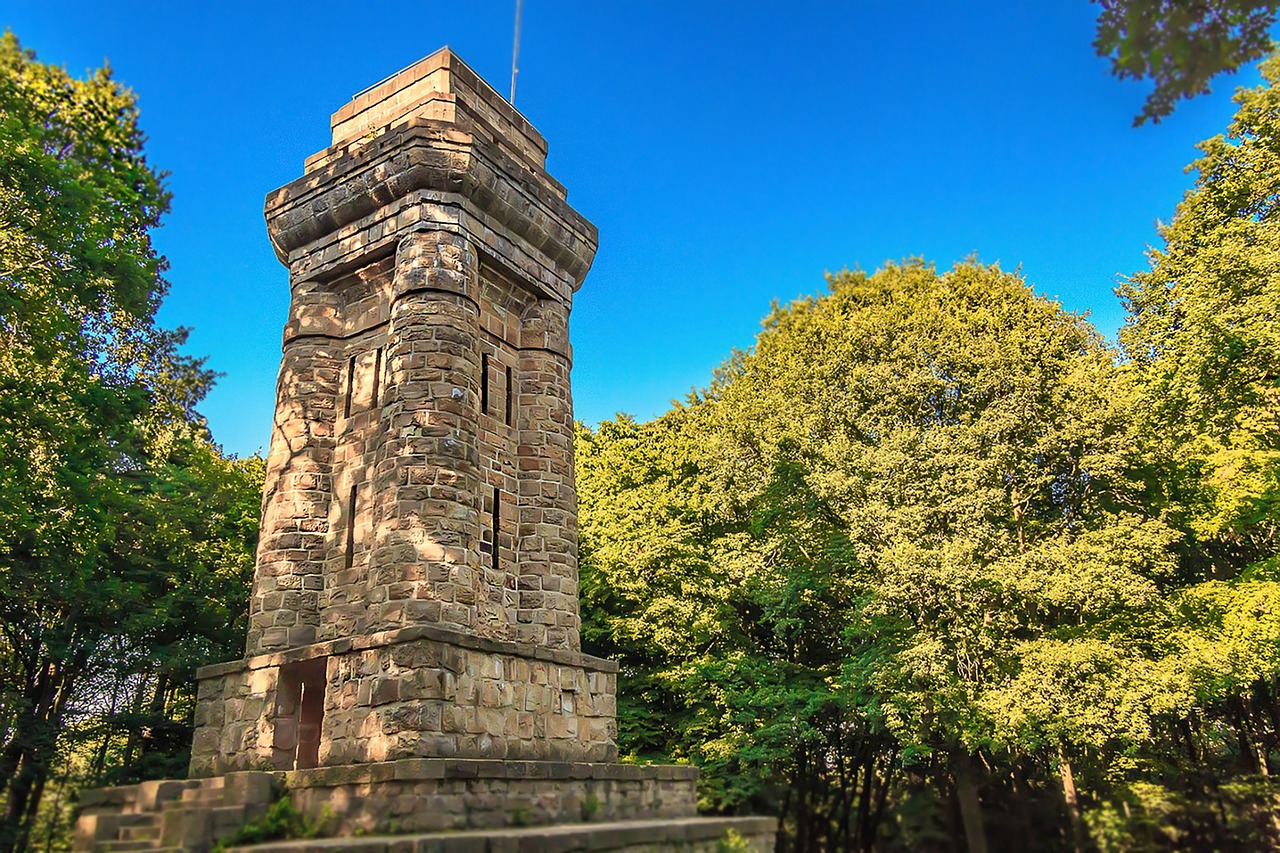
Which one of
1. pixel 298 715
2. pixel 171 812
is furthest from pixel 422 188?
pixel 171 812

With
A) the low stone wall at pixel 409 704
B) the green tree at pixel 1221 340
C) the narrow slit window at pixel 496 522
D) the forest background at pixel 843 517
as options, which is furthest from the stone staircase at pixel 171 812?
the green tree at pixel 1221 340

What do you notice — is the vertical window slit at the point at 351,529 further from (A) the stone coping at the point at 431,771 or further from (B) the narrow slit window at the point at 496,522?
(A) the stone coping at the point at 431,771

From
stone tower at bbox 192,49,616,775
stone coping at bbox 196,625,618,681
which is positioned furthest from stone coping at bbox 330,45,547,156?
stone coping at bbox 196,625,618,681

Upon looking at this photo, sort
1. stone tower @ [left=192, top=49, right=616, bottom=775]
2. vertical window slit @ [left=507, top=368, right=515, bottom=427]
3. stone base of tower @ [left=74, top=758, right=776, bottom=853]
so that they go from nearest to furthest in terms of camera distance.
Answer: stone base of tower @ [left=74, top=758, right=776, bottom=853] < stone tower @ [left=192, top=49, right=616, bottom=775] < vertical window slit @ [left=507, top=368, right=515, bottom=427]

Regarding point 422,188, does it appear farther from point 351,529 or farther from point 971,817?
point 971,817

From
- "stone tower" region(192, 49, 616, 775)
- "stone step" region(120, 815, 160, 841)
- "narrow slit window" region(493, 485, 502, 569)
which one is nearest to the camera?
"stone step" region(120, 815, 160, 841)

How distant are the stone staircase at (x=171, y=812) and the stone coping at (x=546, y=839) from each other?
1.38 ft

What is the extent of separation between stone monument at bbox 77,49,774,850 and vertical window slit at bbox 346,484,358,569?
0.08ft

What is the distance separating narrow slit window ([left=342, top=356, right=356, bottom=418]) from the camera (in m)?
10.4

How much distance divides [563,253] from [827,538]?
9241 millimetres

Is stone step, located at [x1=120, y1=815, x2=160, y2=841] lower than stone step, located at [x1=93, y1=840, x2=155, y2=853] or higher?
higher

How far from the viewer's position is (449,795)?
22.6 feet

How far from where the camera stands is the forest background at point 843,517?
43.7 feet

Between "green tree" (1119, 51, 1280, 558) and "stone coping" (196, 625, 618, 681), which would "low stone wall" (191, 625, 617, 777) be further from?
"green tree" (1119, 51, 1280, 558)
